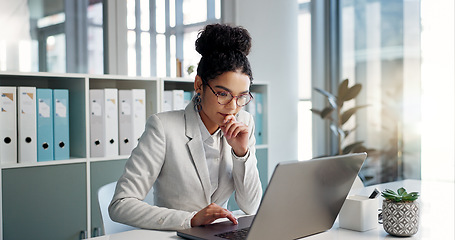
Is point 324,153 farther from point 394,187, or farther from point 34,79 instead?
point 34,79

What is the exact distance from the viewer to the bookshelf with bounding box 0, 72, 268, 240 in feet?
8.27

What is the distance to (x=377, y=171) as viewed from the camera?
4070mm

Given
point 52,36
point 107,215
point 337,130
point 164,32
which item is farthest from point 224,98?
point 337,130

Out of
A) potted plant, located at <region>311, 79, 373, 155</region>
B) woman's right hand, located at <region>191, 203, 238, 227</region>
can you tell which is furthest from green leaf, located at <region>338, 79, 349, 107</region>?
woman's right hand, located at <region>191, 203, 238, 227</region>

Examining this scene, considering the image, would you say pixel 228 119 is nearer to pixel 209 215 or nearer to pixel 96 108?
pixel 209 215

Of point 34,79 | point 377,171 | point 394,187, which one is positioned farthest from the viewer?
point 377,171

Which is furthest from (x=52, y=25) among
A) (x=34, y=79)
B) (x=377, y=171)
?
(x=377, y=171)

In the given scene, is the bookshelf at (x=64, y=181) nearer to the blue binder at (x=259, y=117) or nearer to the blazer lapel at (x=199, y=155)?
the blue binder at (x=259, y=117)

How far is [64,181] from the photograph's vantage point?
106 inches

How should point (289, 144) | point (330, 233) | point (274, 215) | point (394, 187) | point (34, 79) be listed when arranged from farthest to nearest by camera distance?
point (289, 144) → point (34, 79) → point (394, 187) → point (330, 233) → point (274, 215)

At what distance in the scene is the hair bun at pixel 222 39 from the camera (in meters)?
1.70

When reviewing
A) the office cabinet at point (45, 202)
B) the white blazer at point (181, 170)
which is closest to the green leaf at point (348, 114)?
the office cabinet at point (45, 202)

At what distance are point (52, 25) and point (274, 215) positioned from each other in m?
2.38

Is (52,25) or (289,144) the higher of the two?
(52,25)
